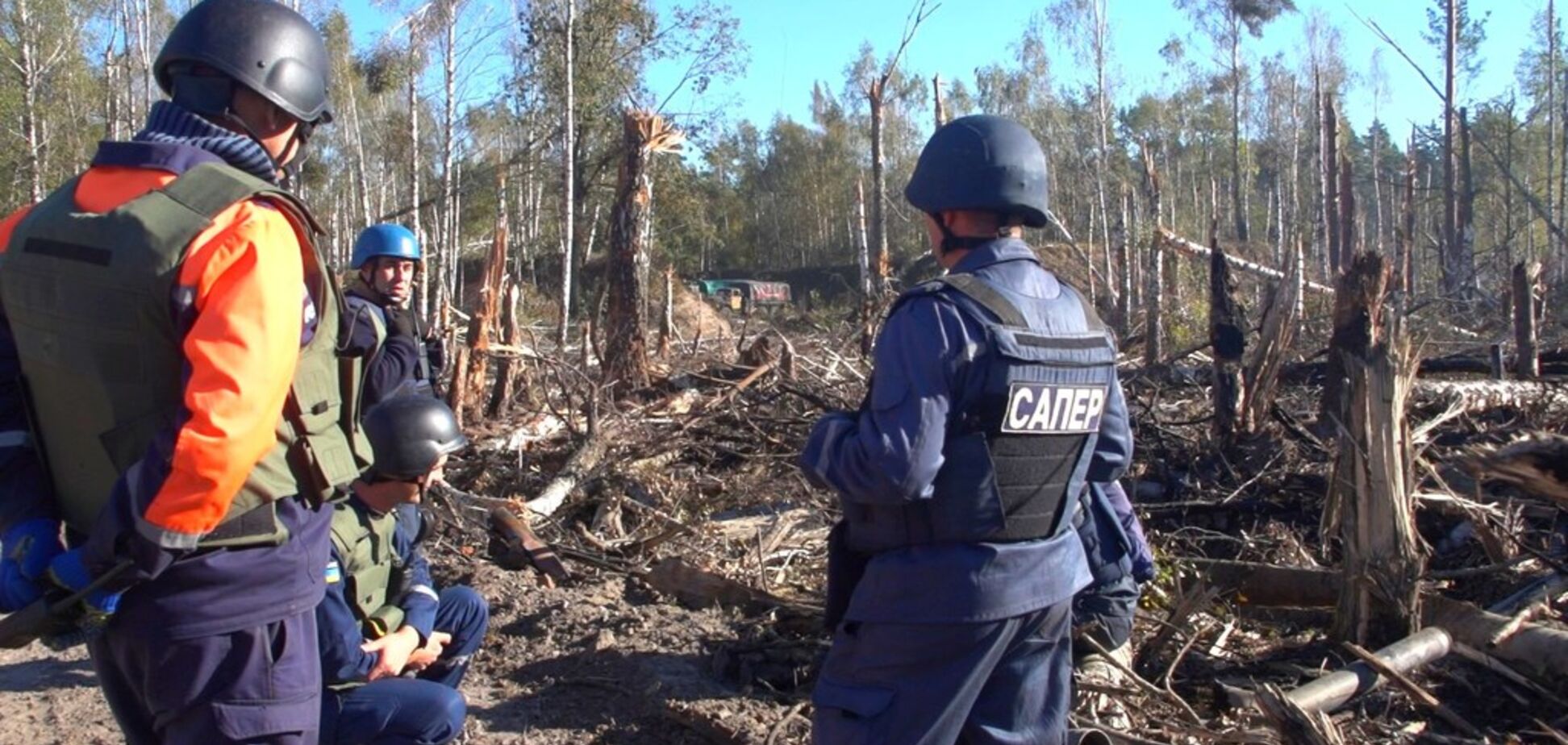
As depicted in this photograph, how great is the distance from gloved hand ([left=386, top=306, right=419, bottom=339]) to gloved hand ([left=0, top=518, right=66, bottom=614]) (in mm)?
3282

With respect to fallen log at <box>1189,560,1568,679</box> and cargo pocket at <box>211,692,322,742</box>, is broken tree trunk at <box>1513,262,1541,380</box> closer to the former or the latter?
fallen log at <box>1189,560,1568,679</box>

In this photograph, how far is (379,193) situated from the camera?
42125 mm

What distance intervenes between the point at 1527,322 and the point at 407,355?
28.9 feet

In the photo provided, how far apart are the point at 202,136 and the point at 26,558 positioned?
0.79 meters

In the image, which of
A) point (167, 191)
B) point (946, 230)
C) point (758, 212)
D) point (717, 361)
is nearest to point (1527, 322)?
point (717, 361)

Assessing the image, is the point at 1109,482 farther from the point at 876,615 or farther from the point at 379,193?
the point at 379,193

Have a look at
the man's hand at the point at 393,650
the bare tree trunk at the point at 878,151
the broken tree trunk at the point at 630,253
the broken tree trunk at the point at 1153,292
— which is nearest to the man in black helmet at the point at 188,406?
the man's hand at the point at 393,650

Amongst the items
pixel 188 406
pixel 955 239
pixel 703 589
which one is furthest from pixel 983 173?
pixel 703 589

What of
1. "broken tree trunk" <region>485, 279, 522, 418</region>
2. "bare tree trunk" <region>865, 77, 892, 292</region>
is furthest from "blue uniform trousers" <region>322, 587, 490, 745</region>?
"bare tree trunk" <region>865, 77, 892, 292</region>

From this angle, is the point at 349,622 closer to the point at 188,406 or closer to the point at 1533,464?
the point at 188,406

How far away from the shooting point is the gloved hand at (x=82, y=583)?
1990mm

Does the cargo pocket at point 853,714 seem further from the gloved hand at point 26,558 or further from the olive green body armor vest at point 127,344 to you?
the gloved hand at point 26,558

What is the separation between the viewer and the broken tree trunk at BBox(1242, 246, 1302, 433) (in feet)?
23.5

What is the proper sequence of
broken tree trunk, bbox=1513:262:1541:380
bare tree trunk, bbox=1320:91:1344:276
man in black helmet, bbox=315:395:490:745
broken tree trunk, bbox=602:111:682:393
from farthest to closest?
bare tree trunk, bbox=1320:91:1344:276, broken tree trunk, bbox=602:111:682:393, broken tree trunk, bbox=1513:262:1541:380, man in black helmet, bbox=315:395:490:745
